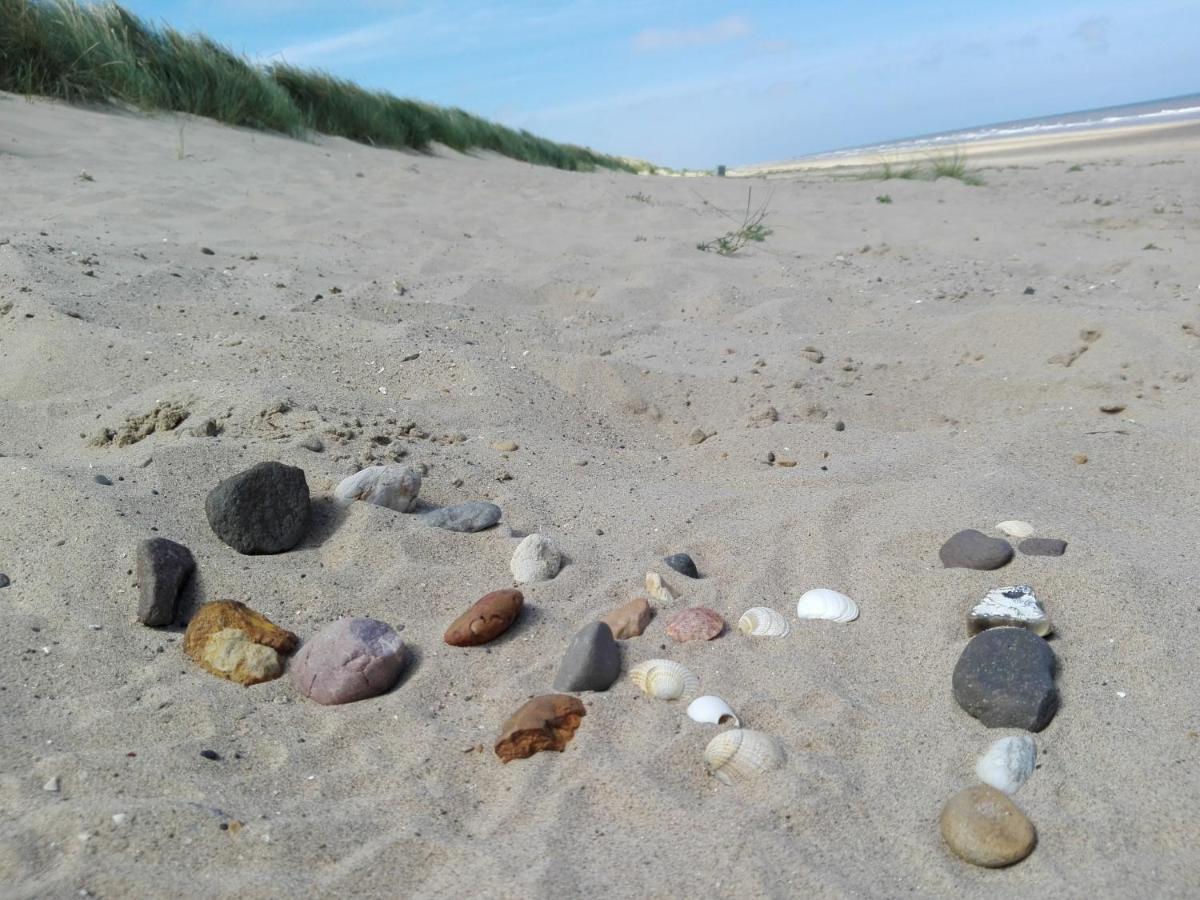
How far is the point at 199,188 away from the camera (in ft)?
17.4

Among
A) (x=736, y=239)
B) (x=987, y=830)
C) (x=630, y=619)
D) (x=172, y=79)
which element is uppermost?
(x=172, y=79)

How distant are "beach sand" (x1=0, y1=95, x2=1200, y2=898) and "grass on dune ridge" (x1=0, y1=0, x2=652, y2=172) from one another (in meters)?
2.57

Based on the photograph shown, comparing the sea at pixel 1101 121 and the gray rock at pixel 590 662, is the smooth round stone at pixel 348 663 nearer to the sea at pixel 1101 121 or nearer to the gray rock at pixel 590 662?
the gray rock at pixel 590 662

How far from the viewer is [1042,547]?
6.29 feet

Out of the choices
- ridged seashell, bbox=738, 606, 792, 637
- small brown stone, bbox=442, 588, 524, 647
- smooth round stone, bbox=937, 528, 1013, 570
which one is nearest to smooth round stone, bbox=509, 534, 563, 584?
small brown stone, bbox=442, 588, 524, 647

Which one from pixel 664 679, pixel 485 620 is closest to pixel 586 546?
pixel 485 620

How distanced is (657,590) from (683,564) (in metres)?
0.12

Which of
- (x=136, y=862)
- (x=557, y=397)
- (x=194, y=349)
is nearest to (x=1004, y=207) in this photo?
(x=557, y=397)

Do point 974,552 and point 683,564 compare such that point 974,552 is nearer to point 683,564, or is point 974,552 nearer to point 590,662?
point 683,564

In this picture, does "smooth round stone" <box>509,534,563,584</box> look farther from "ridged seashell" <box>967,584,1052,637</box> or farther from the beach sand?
"ridged seashell" <box>967,584,1052,637</box>

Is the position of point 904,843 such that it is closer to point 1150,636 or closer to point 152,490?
point 1150,636

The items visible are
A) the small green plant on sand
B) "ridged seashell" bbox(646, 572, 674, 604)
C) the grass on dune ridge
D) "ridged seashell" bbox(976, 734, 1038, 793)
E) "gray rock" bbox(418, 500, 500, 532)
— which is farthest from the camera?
the grass on dune ridge

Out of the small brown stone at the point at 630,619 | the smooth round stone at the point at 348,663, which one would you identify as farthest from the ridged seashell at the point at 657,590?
the smooth round stone at the point at 348,663

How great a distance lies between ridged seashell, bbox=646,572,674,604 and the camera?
73.8 inches
